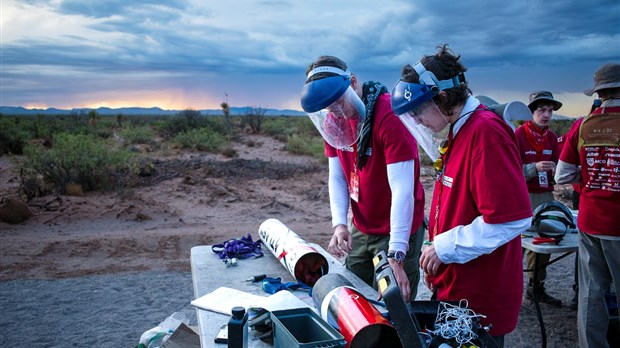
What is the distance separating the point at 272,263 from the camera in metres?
3.60

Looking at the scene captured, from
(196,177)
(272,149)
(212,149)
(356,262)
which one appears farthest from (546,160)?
(272,149)

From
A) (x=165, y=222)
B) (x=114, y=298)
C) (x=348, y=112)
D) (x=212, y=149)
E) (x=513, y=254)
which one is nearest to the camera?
(x=513, y=254)

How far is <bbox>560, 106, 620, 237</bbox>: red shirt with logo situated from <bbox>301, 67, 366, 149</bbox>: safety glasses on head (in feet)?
6.55

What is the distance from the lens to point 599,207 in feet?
12.1

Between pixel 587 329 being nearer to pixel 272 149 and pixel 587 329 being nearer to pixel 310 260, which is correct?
pixel 310 260

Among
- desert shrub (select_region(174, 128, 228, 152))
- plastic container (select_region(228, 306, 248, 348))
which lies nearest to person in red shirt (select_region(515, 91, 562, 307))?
plastic container (select_region(228, 306, 248, 348))

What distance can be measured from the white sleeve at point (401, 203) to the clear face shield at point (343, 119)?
0.37 m

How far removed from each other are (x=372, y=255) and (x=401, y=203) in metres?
0.61

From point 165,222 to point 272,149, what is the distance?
1208 centimetres

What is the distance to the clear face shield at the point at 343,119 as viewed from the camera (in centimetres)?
286

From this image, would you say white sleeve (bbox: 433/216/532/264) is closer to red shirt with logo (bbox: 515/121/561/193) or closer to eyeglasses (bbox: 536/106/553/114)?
red shirt with logo (bbox: 515/121/561/193)

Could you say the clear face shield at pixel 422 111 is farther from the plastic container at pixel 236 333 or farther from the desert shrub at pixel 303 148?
the desert shrub at pixel 303 148

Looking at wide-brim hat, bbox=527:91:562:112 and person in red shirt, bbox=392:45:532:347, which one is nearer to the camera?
person in red shirt, bbox=392:45:532:347

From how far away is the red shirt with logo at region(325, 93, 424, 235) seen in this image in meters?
2.74
